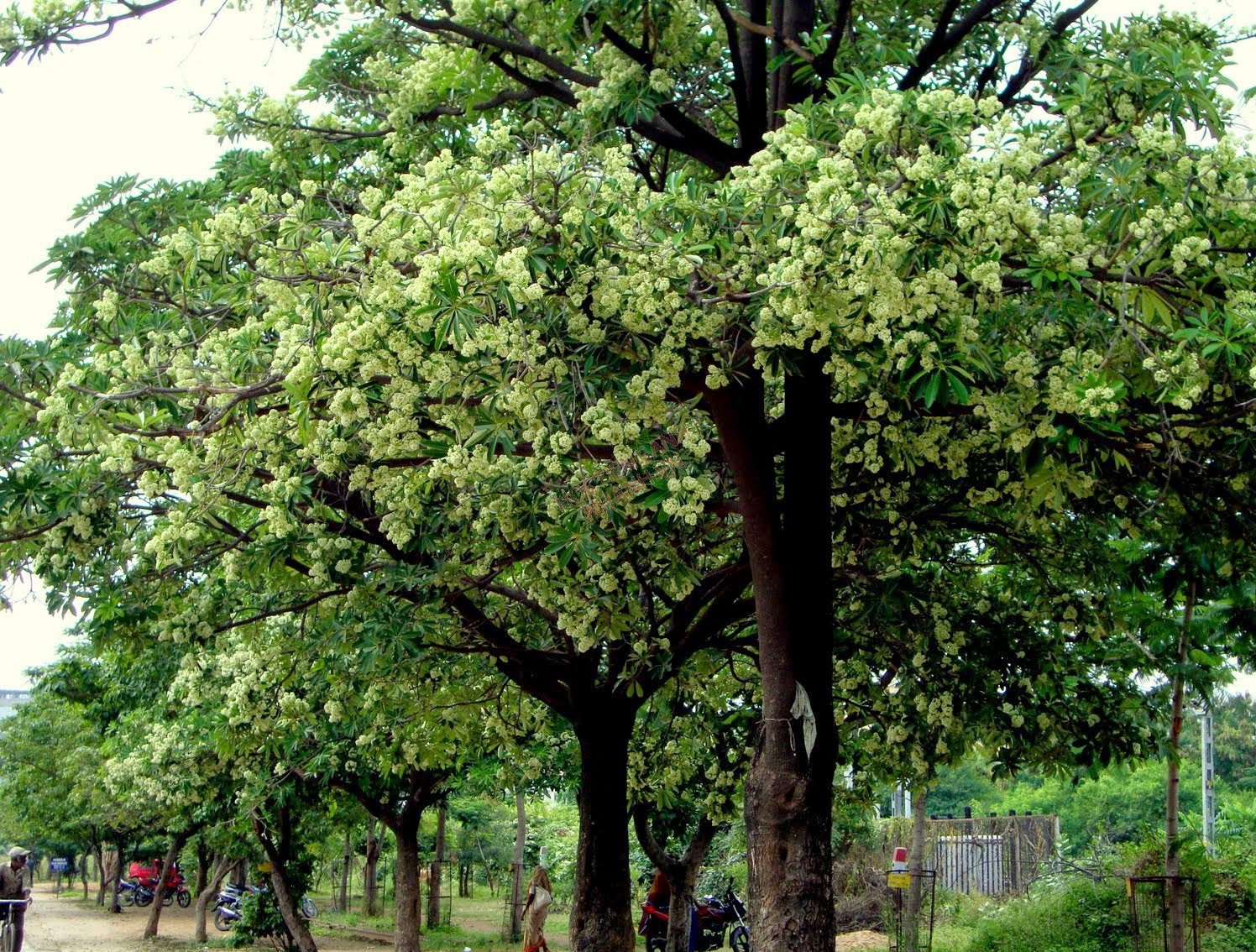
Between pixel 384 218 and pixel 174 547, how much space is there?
7.55 ft

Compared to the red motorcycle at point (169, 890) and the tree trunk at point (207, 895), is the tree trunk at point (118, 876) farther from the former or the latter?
the tree trunk at point (207, 895)

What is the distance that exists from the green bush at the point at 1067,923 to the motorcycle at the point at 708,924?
6696 mm

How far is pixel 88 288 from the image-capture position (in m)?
8.45

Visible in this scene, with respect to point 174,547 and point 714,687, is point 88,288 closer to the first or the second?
point 174,547

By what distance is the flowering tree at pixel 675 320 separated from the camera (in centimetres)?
595

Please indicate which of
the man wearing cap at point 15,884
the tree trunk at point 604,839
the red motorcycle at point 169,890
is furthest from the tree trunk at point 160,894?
the tree trunk at point 604,839

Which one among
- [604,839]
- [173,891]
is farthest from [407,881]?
[173,891]

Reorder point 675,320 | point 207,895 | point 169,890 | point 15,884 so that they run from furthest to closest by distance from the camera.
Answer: point 169,890 → point 207,895 → point 15,884 → point 675,320

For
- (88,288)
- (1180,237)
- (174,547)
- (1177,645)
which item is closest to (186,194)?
(88,288)

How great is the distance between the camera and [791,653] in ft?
25.5

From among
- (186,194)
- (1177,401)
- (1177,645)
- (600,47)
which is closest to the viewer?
(1177,401)

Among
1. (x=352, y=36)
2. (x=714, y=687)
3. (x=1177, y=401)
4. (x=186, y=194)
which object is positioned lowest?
(x=714, y=687)

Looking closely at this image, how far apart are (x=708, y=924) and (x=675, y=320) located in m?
19.8

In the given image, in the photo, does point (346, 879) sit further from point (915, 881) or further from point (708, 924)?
point (915, 881)
